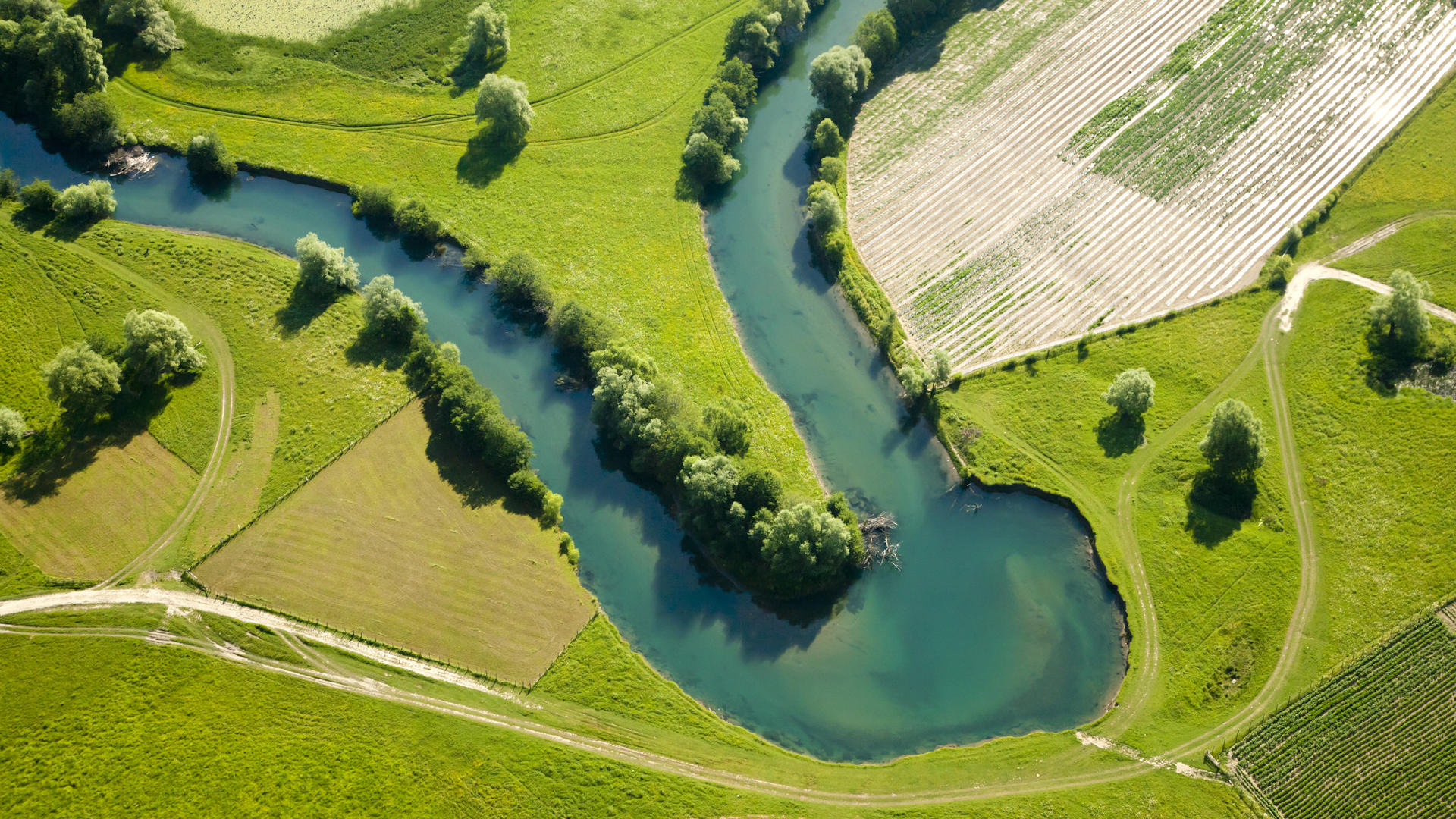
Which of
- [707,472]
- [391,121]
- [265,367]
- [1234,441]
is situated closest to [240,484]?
[265,367]

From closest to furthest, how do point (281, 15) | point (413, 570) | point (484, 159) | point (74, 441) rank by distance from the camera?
point (413, 570)
point (74, 441)
point (484, 159)
point (281, 15)

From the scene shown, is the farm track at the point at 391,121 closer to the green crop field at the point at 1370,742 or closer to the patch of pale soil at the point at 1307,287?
the patch of pale soil at the point at 1307,287

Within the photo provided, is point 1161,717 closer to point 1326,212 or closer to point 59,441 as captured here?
point 1326,212

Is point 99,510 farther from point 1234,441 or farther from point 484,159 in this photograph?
point 1234,441

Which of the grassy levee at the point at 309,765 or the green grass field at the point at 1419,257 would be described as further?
the green grass field at the point at 1419,257

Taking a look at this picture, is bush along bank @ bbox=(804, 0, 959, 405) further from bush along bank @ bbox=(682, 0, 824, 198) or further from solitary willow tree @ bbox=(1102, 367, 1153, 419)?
solitary willow tree @ bbox=(1102, 367, 1153, 419)

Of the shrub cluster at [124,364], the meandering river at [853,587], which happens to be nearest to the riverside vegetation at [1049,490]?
the meandering river at [853,587]

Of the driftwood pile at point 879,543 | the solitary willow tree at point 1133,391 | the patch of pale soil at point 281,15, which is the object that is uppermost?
the patch of pale soil at point 281,15
